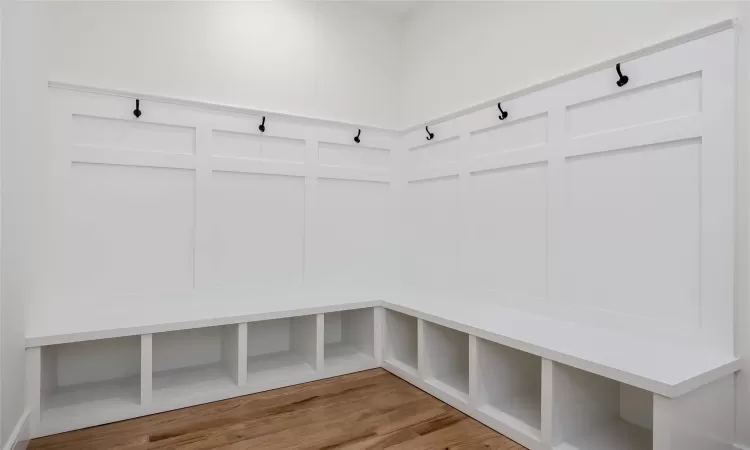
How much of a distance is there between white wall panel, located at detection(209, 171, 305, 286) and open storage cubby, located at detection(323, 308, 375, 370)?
1.27 feet

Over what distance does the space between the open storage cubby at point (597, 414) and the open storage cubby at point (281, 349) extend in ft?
3.93

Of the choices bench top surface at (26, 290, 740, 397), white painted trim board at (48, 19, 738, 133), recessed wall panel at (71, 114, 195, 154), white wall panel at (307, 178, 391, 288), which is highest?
white painted trim board at (48, 19, 738, 133)

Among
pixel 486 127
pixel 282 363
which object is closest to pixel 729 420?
pixel 486 127

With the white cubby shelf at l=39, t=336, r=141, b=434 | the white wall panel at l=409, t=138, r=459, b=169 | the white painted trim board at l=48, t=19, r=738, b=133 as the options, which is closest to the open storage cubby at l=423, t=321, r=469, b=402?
the white wall panel at l=409, t=138, r=459, b=169

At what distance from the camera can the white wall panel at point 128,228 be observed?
1947 millimetres

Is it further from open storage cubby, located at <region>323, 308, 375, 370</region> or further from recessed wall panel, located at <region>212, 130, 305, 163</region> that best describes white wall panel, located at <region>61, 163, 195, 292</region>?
open storage cubby, located at <region>323, 308, 375, 370</region>

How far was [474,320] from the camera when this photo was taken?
185 centimetres

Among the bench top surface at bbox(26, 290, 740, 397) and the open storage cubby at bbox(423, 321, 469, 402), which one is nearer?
the bench top surface at bbox(26, 290, 740, 397)

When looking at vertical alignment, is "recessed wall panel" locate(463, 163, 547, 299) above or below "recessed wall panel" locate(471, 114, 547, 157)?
below

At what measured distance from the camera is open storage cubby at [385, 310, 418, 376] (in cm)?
237

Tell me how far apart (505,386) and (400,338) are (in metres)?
0.72

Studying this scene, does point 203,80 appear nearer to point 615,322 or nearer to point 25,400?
point 25,400

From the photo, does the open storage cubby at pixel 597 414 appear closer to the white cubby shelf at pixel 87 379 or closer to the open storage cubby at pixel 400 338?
the open storage cubby at pixel 400 338

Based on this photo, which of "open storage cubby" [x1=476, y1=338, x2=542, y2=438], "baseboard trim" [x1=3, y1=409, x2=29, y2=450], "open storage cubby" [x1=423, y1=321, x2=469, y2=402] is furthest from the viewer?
"open storage cubby" [x1=423, y1=321, x2=469, y2=402]
